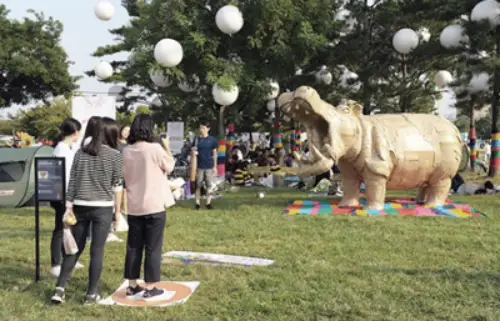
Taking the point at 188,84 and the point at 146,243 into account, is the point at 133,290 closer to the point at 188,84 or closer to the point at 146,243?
the point at 146,243

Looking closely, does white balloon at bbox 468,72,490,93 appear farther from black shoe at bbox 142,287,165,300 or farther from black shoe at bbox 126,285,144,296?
black shoe at bbox 126,285,144,296

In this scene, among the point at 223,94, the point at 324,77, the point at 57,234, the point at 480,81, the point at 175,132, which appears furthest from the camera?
the point at 324,77

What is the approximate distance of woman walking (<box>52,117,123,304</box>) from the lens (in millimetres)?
4289

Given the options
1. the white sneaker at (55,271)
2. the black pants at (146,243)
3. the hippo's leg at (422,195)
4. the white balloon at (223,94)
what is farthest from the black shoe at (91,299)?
the white balloon at (223,94)

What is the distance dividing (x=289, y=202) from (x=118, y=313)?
6.63 metres

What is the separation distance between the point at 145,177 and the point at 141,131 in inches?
15.6

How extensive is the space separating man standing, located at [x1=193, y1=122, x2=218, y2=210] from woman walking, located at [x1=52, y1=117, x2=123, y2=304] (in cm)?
549

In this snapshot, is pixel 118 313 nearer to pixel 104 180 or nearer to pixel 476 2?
pixel 104 180

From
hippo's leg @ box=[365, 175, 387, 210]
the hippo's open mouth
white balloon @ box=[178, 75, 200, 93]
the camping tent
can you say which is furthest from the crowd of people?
white balloon @ box=[178, 75, 200, 93]

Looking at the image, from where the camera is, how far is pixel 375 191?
8.98 meters

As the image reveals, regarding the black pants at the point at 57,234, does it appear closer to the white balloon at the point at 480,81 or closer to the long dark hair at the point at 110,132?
the long dark hair at the point at 110,132

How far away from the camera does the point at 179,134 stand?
15.5 metres

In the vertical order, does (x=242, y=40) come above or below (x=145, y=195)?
above

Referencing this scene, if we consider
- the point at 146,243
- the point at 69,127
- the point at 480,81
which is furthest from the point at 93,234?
the point at 480,81
